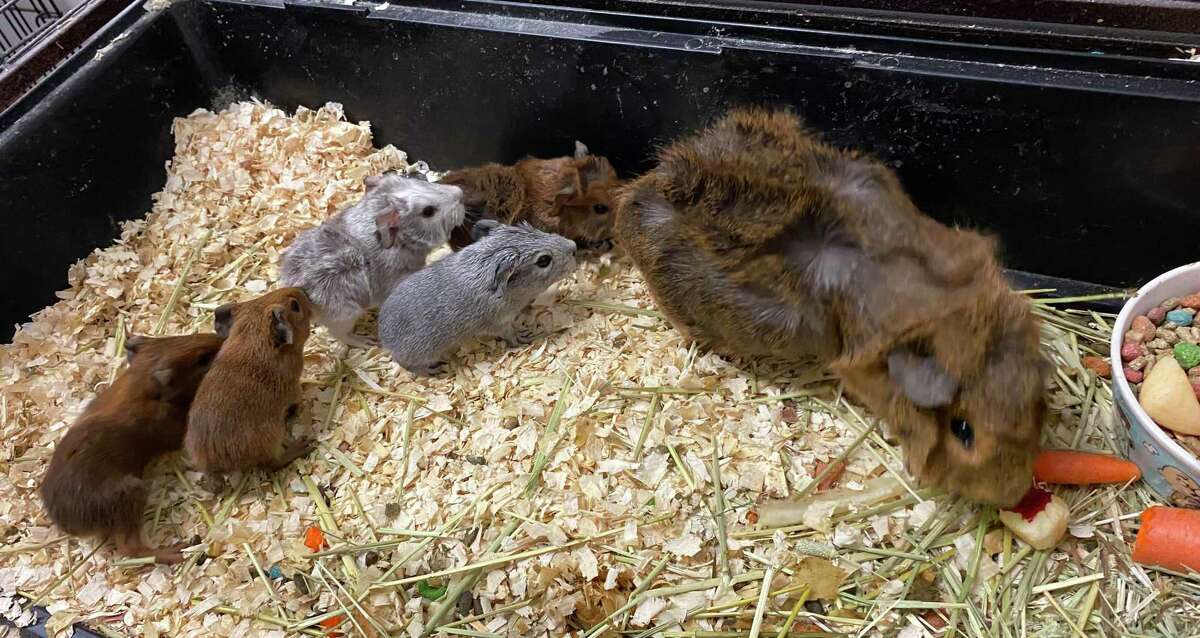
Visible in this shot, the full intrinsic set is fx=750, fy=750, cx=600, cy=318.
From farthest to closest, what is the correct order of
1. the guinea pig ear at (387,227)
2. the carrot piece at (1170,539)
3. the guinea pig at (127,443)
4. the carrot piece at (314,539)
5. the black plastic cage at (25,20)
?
the black plastic cage at (25,20)
the guinea pig ear at (387,227)
the carrot piece at (314,539)
the guinea pig at (127,443)
the carrot piece at (1170,539)

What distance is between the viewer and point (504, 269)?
291 cm

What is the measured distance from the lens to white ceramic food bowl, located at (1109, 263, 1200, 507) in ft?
7.06

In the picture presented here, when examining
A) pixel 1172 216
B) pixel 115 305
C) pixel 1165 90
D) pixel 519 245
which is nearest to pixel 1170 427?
pixel 1172 216

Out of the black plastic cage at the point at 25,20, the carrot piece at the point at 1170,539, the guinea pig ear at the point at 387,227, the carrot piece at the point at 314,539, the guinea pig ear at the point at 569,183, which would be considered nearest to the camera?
the carrot piece at the point at 1170,539

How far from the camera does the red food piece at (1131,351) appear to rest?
7.98 ft

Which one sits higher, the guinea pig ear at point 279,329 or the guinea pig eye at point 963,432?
the guinea pig ear at point 279,329

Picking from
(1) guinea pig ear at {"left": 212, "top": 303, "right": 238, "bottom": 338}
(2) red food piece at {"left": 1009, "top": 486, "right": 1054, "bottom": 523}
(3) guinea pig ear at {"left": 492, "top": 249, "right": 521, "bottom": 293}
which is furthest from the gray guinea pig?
(2) red food piece at {"left": 1009, "top": 486, "right": 1054, "bottom": 523}

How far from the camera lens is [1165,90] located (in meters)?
2.44

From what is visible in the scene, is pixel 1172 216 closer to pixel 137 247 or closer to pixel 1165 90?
pixel 1165 90

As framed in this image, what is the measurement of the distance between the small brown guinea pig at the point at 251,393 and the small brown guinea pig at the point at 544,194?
89 centimetres

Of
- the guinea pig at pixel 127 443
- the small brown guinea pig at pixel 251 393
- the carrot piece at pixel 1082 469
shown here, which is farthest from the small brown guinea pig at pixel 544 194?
the carrot piece at pixel 1082 469

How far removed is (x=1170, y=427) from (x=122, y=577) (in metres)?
3.38

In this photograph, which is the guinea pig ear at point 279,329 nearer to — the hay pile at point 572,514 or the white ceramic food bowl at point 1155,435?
the hay pile at point 572,514

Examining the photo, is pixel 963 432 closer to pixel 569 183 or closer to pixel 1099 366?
pixel 1099 366
